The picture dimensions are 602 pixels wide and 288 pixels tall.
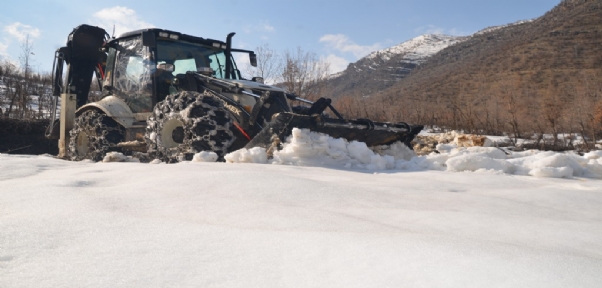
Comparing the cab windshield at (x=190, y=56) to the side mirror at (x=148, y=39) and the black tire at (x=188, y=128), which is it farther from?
the black tire at (x=188, y=128)

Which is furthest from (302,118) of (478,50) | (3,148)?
(478,50)

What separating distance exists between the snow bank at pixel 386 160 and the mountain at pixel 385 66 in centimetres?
6571

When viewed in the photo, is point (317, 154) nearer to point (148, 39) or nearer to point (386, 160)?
point (386, 160)

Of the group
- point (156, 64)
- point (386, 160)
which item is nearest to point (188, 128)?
point (156, 64)

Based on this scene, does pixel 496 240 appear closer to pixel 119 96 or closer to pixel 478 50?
pixel 119 96

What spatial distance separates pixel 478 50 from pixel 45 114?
2403 inches

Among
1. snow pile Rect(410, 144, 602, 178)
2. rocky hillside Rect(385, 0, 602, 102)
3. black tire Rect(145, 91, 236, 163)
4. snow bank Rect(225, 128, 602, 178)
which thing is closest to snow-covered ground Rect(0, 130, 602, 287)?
snow pile Rect(410, 144, 602, 178)

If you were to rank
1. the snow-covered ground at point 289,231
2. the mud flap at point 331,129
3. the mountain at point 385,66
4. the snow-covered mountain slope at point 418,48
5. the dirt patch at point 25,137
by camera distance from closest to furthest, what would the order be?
the snow-covered ground at point 289,231 → the mud flap at point 331,129 → the dirt patch at point 25,137 → the mountain at point 385,66 → the snow-covered mountain slope at point 418,48

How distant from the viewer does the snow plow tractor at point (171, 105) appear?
4922 mm

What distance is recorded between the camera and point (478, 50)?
64125mm

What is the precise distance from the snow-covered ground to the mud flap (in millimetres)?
1209

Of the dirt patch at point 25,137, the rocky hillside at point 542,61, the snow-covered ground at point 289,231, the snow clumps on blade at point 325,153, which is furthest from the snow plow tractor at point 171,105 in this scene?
the rocky hillside at point 542,61

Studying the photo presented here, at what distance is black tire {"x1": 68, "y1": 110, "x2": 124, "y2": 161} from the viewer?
659 cm

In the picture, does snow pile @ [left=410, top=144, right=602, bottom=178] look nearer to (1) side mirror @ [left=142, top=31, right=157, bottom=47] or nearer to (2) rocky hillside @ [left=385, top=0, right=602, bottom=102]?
(1) side mirror @ [left=142, top=31, right=157, bottom=47]
